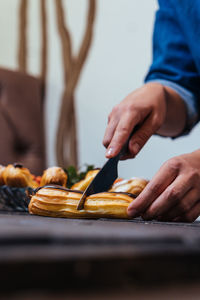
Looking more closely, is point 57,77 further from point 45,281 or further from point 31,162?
point 45,281

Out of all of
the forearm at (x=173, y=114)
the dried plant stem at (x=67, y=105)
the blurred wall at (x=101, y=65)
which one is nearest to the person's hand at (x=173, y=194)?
the forearm at (x=173, y=114)

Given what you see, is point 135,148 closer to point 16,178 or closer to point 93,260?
point 16,178

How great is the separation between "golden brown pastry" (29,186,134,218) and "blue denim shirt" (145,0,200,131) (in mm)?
473

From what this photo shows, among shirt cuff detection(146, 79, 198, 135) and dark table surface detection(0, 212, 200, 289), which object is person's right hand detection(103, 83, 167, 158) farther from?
dark table surface detection(0, 212, 200, 289)

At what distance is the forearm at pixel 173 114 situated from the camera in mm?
749

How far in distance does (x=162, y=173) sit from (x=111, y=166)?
0.07 m

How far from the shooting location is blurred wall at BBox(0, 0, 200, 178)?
1.18 metres

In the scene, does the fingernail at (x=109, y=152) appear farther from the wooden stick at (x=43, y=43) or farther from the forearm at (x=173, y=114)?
the wooden stick at (x=43, y=43)

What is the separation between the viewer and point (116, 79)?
1.28m

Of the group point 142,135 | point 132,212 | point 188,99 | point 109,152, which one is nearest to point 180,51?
point 188,99

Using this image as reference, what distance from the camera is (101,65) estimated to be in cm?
134

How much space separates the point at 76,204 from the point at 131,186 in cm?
10

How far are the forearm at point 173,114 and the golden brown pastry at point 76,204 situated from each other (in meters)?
0.37

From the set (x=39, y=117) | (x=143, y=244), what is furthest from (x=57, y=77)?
(x=143, y=244)
